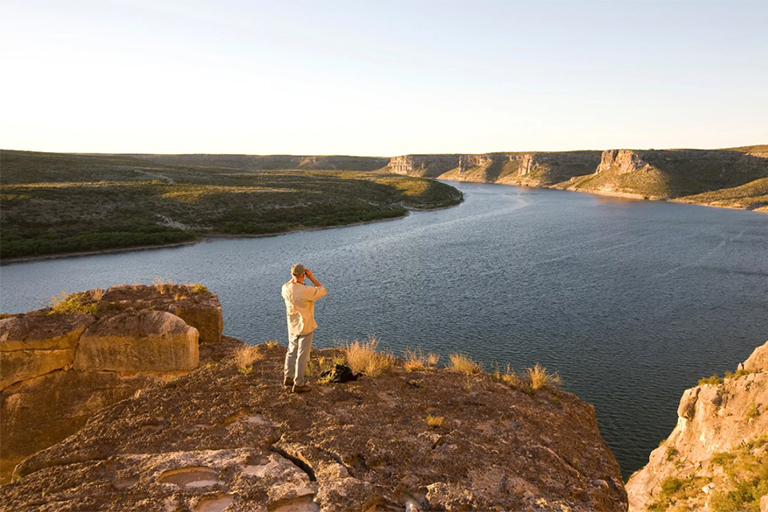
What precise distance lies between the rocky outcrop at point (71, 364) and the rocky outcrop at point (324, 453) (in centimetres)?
100

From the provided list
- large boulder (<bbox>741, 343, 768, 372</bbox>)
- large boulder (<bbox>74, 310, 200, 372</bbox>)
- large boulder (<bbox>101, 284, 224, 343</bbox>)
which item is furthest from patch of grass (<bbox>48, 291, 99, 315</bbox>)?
large boulder (<bbox>741, 343, 768, 372</bbox>)

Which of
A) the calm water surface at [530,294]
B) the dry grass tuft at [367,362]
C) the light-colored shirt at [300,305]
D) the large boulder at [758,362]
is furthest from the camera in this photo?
the calm water surface at [530,294]

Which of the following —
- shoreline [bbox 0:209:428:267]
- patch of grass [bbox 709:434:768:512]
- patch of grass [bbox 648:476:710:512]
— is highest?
patch of grass [bbox 709:434:768:512]

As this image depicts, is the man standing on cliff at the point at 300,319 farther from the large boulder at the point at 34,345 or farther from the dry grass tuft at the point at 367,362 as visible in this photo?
the large boulder at the point at 34,345

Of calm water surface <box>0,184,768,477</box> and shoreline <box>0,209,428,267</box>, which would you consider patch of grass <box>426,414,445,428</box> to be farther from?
shoreline <box>0,209,428,267</box>

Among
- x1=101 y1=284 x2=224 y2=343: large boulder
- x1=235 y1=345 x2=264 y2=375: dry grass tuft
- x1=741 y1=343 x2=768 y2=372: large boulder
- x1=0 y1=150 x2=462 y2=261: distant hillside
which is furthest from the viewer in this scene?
x1=0 y1=150 x2=462 y2=261: distant hillside

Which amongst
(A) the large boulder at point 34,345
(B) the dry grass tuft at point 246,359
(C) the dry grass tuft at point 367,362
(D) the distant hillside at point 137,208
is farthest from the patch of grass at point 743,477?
(D) the distant hillside at point 137,208

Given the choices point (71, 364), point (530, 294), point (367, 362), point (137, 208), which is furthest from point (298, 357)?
point (137, 208)

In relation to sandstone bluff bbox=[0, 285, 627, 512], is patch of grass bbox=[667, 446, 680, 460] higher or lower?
lower

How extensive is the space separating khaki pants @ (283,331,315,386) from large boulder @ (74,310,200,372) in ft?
8.24

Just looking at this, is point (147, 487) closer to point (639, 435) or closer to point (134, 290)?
A: point (134, 290)

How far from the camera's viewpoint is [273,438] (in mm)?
6469

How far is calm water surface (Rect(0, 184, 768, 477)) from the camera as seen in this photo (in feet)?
73.8

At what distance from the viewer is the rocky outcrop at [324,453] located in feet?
17.3
